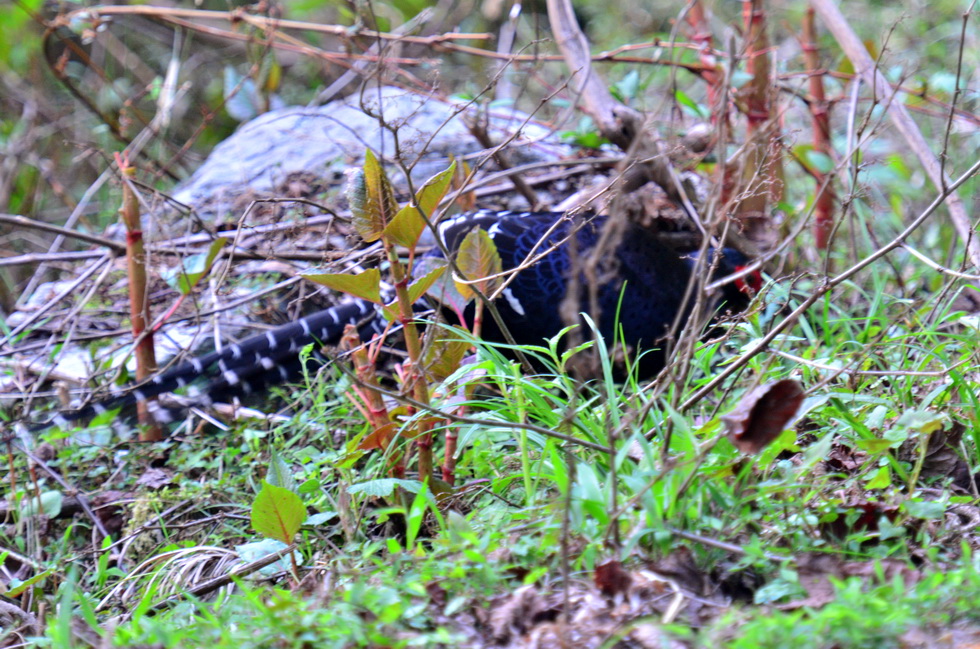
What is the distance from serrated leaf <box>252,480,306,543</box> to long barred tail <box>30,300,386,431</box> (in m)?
1.03

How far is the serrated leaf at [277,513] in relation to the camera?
5.35 ft

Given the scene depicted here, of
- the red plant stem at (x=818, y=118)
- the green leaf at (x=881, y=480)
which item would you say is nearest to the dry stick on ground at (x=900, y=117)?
the red plant stem at (x=818, y=118)

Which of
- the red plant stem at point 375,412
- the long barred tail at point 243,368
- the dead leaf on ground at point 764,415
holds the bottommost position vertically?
the long barred tail at point 243,368

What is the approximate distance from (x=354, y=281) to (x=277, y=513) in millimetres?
494

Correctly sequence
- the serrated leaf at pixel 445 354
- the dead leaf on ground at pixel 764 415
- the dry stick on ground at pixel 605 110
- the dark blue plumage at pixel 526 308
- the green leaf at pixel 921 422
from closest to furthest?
the dead leaf on ground at pixel 764 415 < the green leaf at pixel 921 422 < the serrated leaf at pixel 445 354 < the dark blue plumage at pixel 526 308 < the dry stick on ground at pixel 605 110

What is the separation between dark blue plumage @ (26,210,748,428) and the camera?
2.78 m

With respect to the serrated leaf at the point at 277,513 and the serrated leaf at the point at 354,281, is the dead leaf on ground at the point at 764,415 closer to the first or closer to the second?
the serrated leaf at the point at 354,281

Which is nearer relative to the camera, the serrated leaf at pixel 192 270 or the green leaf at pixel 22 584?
the green leaf at pixel 22 584

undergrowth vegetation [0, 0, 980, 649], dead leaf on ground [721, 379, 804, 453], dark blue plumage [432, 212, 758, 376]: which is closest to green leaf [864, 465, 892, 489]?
undergrowth vegetation [0, 0, 980, 649]

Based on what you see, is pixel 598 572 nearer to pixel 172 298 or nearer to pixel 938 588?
pixel 938 588

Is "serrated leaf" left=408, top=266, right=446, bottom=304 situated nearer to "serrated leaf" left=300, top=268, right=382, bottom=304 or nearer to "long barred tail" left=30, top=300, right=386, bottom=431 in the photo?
"serrated leaf" left=300, top=268, right=382, bottom=304

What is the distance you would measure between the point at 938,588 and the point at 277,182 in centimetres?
338

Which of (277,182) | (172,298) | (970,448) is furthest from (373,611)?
(277,182)

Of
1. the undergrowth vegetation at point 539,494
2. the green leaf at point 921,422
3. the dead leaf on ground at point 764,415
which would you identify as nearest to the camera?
the undergrowth vegetation at point 539,494
